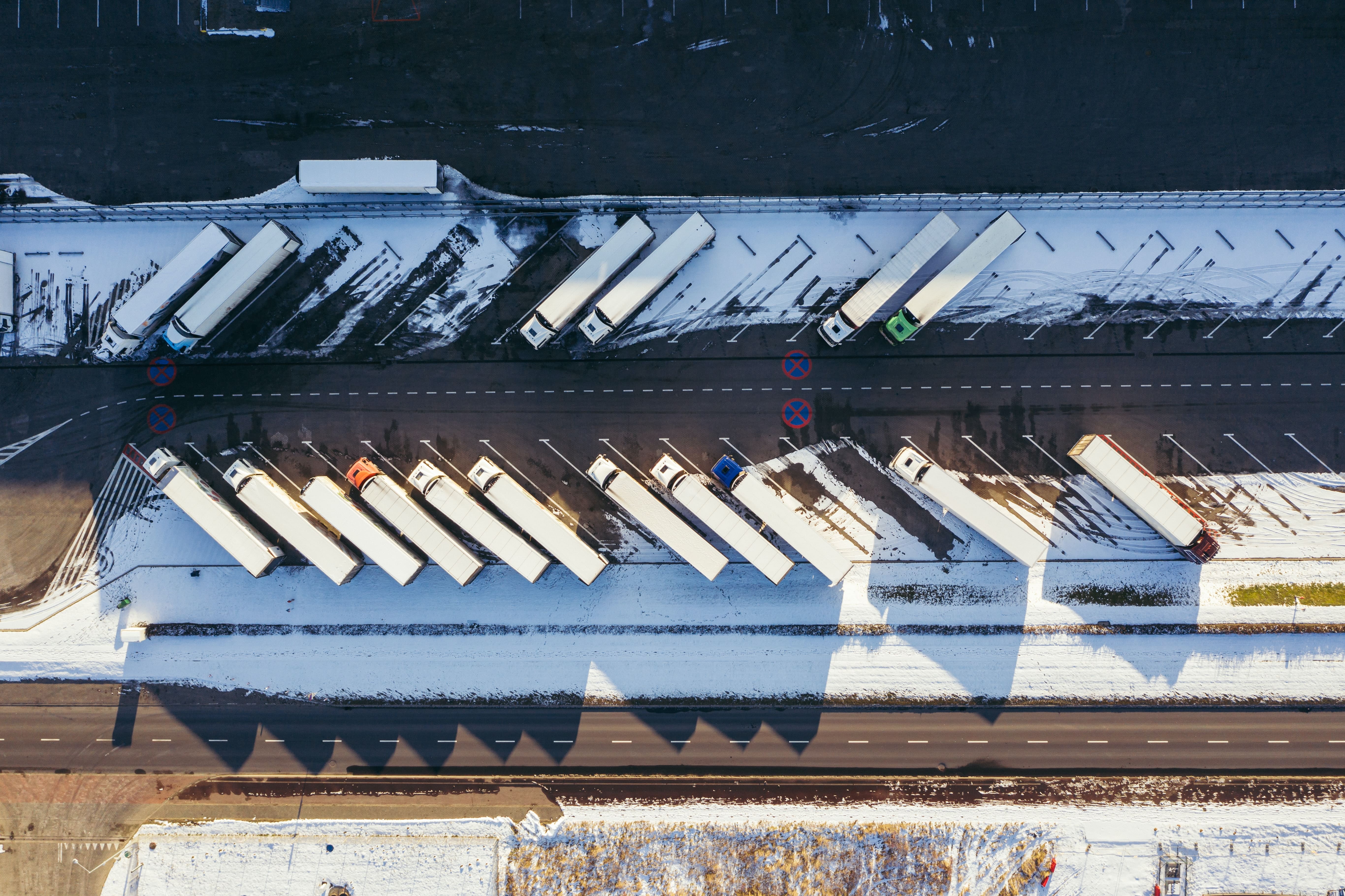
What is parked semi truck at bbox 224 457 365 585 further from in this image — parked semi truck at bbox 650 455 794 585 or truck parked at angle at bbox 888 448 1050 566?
truck parked at angle at bbox 888 448 1050 566

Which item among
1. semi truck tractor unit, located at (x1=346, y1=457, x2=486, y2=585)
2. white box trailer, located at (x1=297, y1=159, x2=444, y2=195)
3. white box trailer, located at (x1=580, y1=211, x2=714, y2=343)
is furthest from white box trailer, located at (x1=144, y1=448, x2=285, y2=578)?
white box trailer, located at (x1=580, y1=211, x2=714, y2=343)

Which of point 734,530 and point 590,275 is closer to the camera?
point 590,275

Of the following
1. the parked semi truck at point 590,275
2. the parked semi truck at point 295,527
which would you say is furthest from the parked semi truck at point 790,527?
the parked semi truck at point 295,527

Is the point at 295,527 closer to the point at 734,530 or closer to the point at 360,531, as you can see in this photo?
the point at 360,531

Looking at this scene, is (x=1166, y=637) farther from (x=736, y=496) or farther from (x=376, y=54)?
(x=376, y=54)

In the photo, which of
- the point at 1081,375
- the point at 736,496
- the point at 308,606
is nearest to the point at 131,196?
the point at 308,606

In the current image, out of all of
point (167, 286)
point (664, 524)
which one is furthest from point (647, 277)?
point (167, 286)
